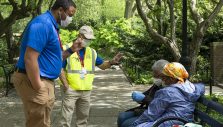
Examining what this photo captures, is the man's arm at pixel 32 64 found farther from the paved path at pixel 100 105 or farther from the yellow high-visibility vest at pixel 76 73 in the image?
the paved path at pixel 100 105

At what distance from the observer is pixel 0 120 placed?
29.5 ft

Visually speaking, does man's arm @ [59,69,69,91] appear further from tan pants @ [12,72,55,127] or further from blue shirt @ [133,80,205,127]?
blue shirt @ [133,80,205,127]

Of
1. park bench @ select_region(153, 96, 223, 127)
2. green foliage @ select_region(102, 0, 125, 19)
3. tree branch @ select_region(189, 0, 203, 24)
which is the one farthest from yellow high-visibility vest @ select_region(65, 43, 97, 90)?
green foliage @ select_region(102, 0, 125, 19)

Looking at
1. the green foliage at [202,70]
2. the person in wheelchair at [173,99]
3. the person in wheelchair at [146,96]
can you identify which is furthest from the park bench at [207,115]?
the green foliage at [202,70]

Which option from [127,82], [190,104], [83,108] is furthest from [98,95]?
[190,104]

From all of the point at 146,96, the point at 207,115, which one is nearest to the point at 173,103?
the point at 207,115

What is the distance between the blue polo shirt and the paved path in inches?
148

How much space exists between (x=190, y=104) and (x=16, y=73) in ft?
6.34

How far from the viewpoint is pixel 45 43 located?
183 inches

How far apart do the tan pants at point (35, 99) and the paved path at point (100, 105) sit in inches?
142

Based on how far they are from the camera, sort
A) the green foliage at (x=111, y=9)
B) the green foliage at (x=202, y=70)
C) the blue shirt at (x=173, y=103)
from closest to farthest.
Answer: the blue shirt at (x=173, y=103) → the green foliage at (x=202, y=70) → the green foliage at (x=111, y=9)

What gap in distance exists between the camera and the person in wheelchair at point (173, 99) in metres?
5.14

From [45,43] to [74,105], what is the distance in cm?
218

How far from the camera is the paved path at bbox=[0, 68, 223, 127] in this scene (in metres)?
8.86
